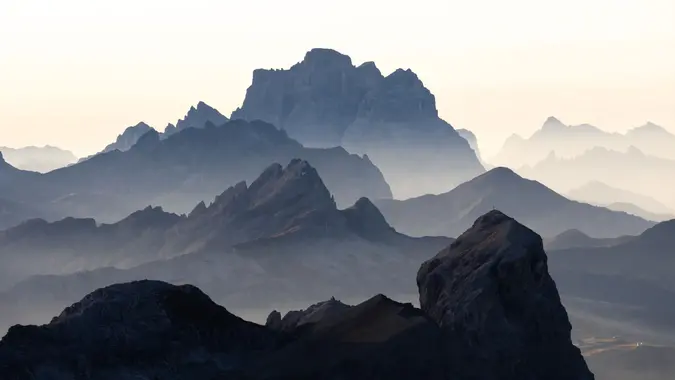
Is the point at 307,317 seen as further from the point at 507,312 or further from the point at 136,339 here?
the point at 136,339

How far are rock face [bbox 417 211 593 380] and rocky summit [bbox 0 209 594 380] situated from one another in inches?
4.4

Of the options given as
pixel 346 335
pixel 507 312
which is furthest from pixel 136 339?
pixel 507 312

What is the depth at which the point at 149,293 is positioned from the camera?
106 meters

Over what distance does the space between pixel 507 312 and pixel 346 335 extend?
17087 millimetres

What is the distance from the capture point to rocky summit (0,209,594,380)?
3984 inches

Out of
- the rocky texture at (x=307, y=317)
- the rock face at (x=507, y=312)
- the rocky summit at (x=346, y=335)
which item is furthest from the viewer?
the rocky texture at (x=307, y=317)

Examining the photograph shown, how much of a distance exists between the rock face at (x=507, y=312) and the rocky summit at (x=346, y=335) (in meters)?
0.11

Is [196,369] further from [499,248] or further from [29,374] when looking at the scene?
[499,248]

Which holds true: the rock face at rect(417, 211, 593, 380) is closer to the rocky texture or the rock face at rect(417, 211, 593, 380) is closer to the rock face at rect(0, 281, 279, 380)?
the rocky texture

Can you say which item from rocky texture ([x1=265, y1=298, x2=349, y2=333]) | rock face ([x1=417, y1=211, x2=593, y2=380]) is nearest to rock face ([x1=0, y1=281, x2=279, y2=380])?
rocky texture ([x1=265, y1=298, x2=349, y2=333])

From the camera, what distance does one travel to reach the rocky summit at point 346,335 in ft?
332

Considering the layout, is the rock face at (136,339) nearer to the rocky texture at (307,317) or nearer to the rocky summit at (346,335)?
the rocky summit at (346,335)

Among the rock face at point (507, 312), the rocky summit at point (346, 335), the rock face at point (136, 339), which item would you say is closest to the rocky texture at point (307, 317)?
the rocky summit at point (346, 335)

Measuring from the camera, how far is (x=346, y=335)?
110000mm
